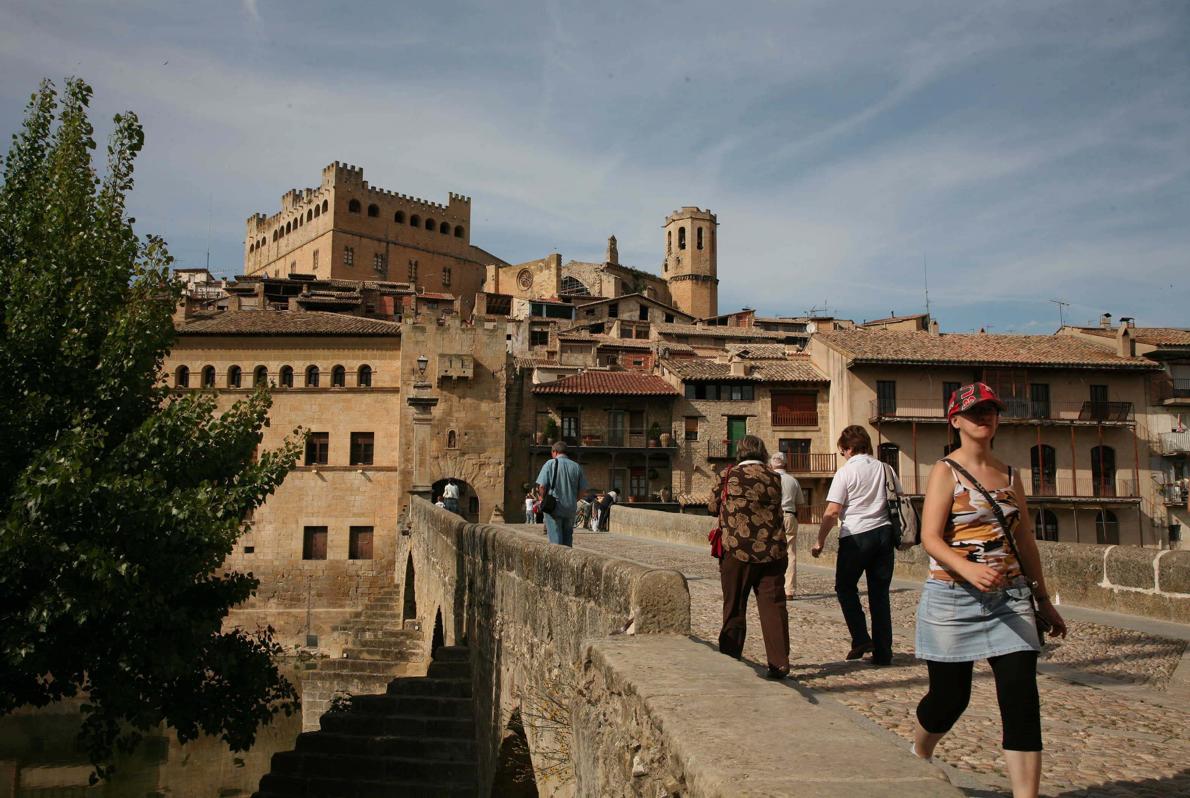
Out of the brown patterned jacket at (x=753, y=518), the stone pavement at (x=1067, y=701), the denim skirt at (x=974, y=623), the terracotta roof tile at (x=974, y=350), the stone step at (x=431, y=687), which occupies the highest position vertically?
the terracotta roof tile at (x=974, y=350)

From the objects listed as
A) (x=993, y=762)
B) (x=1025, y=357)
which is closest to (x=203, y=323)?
(x=1025, y=357)

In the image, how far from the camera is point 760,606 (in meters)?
5.91

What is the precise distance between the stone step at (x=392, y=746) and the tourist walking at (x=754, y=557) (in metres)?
8.23

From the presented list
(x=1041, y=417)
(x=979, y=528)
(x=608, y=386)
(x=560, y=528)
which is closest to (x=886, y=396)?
(x=1041, y=417)

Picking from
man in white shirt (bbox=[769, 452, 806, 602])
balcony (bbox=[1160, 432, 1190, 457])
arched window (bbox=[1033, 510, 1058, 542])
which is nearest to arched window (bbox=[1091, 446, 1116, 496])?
balcony (bbox=[1160, 432, 1190, 457])

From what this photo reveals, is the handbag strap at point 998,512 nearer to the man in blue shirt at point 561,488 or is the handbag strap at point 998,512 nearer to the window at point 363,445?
the man in blue shirt at point 561,488

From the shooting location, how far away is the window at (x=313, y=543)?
3934 centimetres

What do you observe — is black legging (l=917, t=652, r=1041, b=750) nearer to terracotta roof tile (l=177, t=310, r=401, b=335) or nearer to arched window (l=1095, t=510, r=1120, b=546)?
terracotta roof tile (l=177, t=310, r=401, b=335)

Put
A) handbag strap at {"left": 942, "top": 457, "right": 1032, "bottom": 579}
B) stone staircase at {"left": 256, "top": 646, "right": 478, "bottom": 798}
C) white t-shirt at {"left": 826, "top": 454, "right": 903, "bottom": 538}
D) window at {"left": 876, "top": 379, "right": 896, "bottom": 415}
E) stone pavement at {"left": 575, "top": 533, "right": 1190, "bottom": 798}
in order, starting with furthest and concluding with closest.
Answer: window at {"left": 876, "top": 379, "right": 896, "bottom": 415}
stone staircase at {"left": 256, "top": 646, "right": 478, "bottom": 798}
white t-shirt at {"left": 826, "top": 454, "right": 903, "bottom": 538}
stone pavement at {"left": 575, "top": 533, "right": 1190, "bottom": 798}
handbag strap at {"left": 942, "top": 457, "right": 1032, "bottom": 579}

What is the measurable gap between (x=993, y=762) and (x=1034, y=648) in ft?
3.75

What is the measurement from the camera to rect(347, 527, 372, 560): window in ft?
129

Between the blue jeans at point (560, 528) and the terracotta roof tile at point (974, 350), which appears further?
the terracotta roof tile at point (974, 350)

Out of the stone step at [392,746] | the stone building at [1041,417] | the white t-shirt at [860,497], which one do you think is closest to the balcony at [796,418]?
the stone building at [1041,417]

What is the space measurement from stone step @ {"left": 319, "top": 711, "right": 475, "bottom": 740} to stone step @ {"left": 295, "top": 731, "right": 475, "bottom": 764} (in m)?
0.08
